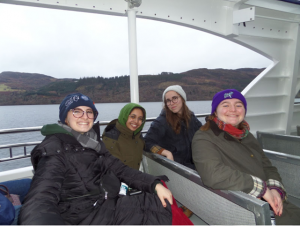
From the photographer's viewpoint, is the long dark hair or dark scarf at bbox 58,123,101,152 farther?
the long dark hair

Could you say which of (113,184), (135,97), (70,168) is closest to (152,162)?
(113,184)

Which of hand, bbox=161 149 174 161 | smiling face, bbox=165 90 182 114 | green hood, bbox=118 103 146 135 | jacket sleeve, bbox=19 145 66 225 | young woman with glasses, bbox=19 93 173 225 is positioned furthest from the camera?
smiling face, bbox=165 90 182 114

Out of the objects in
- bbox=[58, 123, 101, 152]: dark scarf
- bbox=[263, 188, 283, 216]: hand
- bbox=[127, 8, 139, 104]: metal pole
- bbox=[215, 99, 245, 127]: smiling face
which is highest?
bbox=[127, 8, 139, 104]: metal pole

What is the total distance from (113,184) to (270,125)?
162 inches

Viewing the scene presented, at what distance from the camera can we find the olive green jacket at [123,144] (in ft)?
5.90

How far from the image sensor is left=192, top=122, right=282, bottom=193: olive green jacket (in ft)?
3.71

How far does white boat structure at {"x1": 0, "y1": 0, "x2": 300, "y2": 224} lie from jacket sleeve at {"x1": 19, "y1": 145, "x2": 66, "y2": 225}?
0.79m

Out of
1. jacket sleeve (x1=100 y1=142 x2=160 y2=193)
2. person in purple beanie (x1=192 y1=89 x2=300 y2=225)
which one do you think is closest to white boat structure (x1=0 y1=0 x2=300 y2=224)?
person in purple beanie (x1=192 y1=89 x2=300 y2=225)

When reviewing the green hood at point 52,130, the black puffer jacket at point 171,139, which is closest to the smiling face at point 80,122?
the green hood at point 52,130

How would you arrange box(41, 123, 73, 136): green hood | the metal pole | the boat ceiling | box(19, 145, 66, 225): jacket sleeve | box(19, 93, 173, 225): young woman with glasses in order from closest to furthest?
1. box(19, 145, 66, 225): jacket sleeve
2. box(19, 93, 173, 225): young woman with glasses
3. box(41, 123, 73, 136): green hood
4. the metal pole
5. the boat ceiling

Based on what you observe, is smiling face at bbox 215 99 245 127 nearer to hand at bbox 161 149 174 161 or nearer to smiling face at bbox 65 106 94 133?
hand at bbox 161 149 174 161

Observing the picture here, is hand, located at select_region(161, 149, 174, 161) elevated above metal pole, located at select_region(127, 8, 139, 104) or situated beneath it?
situated beneath

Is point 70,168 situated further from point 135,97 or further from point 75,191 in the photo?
point 135,97

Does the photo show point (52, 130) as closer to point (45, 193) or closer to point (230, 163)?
point (45, 193)
